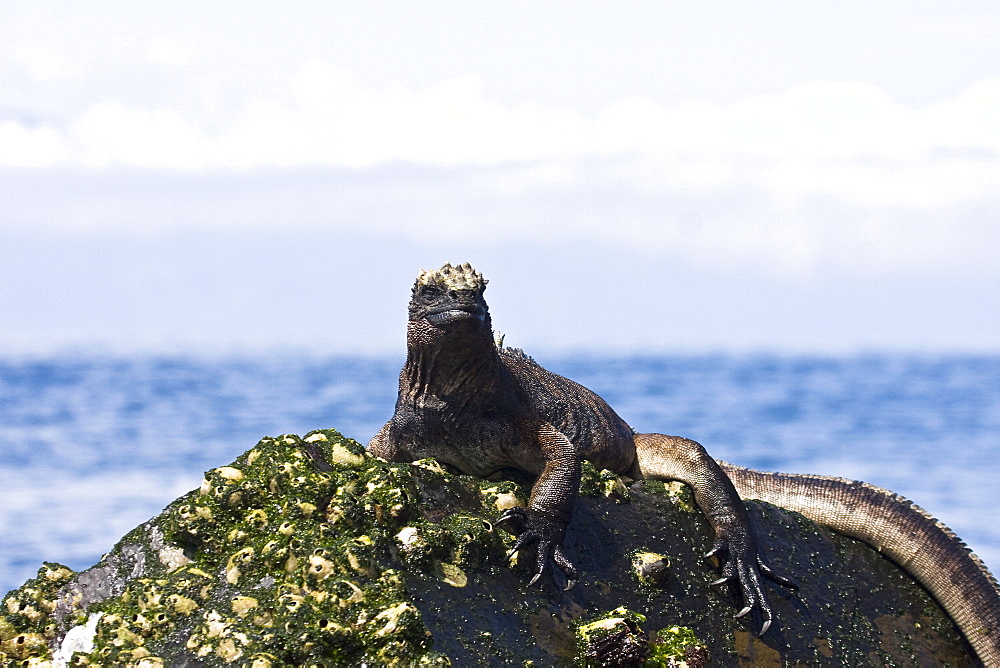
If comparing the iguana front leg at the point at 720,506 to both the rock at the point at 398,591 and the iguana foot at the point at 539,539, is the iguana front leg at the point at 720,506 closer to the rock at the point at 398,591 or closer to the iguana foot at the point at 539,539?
the rock at the point at 398,591

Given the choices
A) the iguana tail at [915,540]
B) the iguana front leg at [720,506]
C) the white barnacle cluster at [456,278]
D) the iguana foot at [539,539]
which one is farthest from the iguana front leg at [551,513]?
the iguana tail at [915,540]

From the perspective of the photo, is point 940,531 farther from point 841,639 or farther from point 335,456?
point 335,456

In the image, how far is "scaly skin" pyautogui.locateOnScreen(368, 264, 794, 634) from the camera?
6.82 meters

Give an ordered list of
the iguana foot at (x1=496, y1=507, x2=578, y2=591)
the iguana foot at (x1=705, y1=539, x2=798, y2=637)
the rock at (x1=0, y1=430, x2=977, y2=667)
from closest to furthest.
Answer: the rock at (x1=0, y1=430, x2=977, y2=667) < the iguana foot at (x1=496, y1=507, x2=578, y2=591) < the iguana foot at (x1=705, y1=539, x2=798, y2=637)

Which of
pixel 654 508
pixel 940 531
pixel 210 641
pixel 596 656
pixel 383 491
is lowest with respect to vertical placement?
pixel 210 641

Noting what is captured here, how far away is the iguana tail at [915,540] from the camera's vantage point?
7.37 m

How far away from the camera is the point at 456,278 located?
6.95m

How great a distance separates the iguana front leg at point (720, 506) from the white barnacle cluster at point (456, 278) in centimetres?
171

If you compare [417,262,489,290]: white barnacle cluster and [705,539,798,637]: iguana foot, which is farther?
[417,262,489,290]: white barnacle cluster

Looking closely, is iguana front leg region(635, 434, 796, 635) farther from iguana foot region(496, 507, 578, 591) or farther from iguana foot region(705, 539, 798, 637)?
iguana foot region(496, 507, 578, 591)

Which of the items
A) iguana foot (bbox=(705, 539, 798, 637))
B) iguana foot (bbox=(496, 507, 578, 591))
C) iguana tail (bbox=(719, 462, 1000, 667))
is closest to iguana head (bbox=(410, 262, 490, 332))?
iguana foot (bbox=(496, 507, 578, 591))

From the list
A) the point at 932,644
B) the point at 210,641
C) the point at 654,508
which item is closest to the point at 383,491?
the point at 210,641

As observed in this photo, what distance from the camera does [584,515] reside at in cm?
671

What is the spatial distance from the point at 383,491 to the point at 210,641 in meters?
1.16
